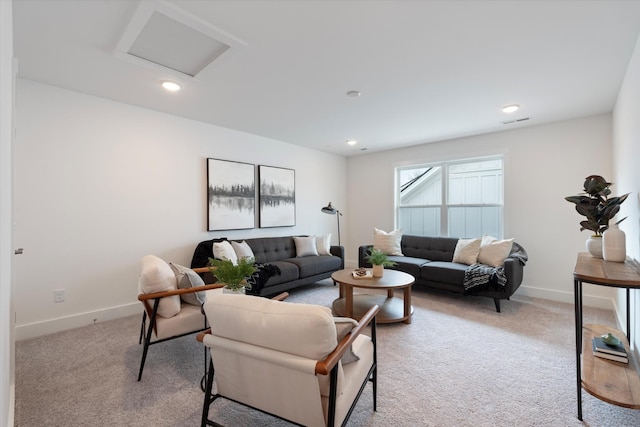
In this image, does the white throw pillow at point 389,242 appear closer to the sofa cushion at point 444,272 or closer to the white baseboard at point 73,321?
the sofa cushion at point 444,272

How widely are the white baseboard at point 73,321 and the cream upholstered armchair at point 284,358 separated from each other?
98.8 inches

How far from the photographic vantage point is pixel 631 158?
7.64 ft

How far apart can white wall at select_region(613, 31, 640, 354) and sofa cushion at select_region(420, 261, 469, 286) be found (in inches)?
58.6

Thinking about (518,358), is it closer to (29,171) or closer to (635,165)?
(635,165)

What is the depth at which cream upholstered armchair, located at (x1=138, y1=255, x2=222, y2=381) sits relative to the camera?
212 cm

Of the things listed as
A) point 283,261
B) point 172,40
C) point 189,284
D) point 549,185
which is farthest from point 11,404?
point 549,185

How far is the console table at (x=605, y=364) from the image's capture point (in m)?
1.48

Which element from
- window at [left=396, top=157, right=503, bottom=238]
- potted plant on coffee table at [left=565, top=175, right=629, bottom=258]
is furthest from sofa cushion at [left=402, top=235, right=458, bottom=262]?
potted plant on coffee table at [left=565, top=175, right=629, bottom=258]

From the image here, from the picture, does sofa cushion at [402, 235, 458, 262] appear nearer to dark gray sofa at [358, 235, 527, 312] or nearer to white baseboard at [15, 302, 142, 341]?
dark gray sofa at [358, 235, 527, 312]

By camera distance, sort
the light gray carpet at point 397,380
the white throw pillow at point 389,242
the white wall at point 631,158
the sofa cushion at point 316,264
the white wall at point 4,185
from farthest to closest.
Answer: the white throw pillow at point 389,242
the sofa cushion at point 316,264
the white wall at point 631,158
the light gray carpet at point 397,380
the white wall at point 4,185

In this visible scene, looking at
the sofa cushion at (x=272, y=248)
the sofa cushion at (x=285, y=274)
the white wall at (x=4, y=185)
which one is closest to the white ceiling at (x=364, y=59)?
the white wall at (x=4, y=185)

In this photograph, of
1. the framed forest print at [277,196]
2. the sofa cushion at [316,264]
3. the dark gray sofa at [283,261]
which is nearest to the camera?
the dark gray sofa at [283,261]

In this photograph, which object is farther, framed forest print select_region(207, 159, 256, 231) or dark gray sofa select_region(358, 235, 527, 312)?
framed forest print select_region(207, 159, 256, 231)

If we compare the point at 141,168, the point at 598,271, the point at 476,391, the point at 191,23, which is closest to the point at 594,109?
the point at 598,271
